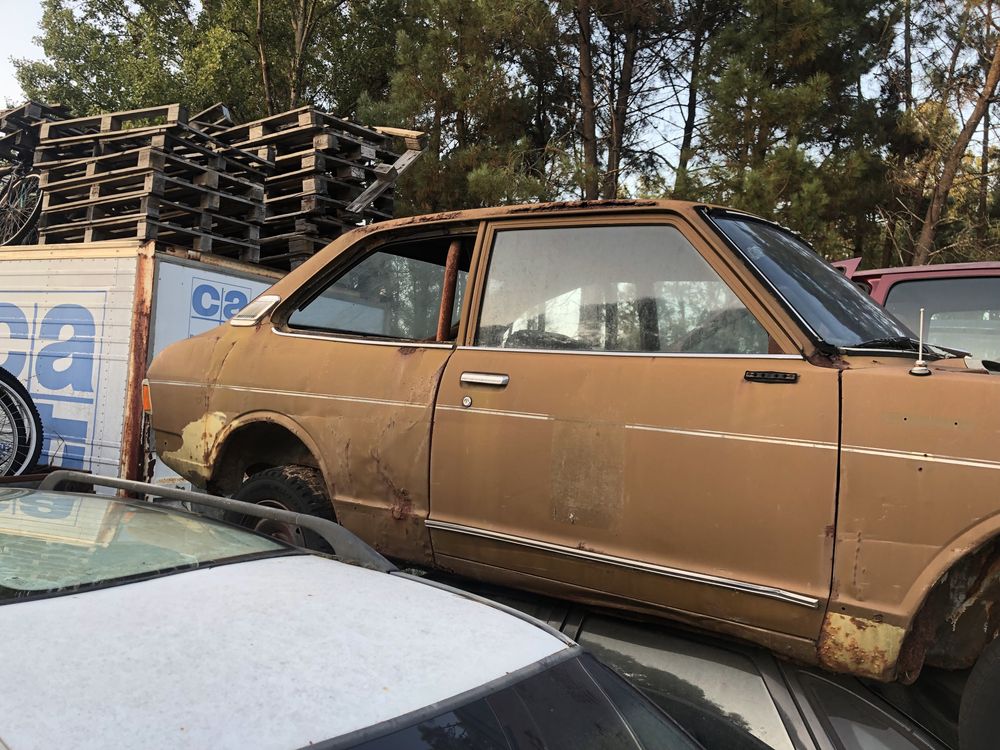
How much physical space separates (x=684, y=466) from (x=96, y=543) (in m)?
1.68

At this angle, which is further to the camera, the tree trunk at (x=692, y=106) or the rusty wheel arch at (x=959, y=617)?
the tree trunk at (x=692, y=106)

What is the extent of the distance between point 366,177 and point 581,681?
6.90 metres

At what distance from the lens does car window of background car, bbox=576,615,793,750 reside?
1948 mm

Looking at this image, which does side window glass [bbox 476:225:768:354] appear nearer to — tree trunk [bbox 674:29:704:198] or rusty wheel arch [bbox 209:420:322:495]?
rusty wheel arch [bbox 209:420:322:495]

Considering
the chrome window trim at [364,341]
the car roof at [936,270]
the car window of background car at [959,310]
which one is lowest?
the chrome window trim at [364,341]

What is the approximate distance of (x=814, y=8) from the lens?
34.6 feet

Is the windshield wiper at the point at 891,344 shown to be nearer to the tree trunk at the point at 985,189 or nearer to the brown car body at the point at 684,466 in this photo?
the brown car body at the point at 684,466

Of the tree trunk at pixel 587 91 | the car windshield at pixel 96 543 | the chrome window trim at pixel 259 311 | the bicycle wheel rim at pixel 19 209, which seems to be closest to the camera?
the car windshield at pixel 96 543

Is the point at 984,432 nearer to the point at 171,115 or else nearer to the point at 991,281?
the point at 991,281

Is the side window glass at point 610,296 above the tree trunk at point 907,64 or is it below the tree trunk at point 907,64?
below

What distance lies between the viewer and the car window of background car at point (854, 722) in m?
2.05

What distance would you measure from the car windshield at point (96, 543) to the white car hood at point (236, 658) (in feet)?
0.33

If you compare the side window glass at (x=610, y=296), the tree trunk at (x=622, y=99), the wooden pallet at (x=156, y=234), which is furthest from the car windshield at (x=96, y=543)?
the tree trunk at (x=622, y=99)

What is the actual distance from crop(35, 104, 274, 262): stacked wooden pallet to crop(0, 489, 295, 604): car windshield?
438 cm
